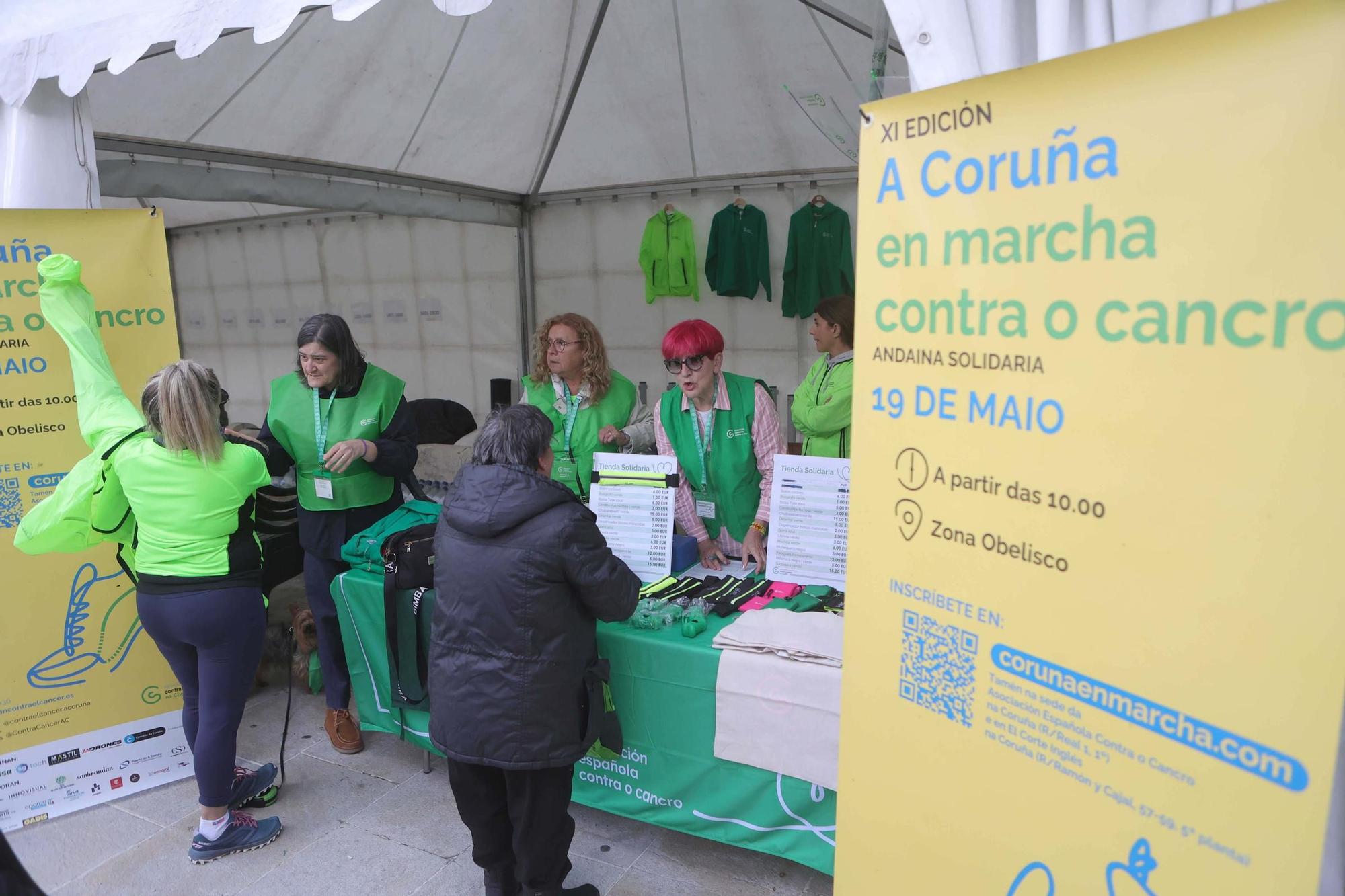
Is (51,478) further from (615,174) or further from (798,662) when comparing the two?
(615,174)

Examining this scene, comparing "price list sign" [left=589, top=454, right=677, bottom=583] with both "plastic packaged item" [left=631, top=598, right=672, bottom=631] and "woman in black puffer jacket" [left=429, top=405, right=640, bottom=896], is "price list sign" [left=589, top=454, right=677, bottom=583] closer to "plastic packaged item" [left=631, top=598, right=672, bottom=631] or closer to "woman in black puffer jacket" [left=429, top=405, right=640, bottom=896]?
"plastic packaged item" [left=631, top=598, right=672, bottom=631]

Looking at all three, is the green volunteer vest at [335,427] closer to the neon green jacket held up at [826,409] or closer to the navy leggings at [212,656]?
the navy leggings at [212,656]

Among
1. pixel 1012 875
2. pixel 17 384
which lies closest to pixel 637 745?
pixel 1012 875

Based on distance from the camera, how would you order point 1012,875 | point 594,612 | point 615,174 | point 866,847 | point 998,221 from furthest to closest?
point 615,174 → point 594,612 → point 866,847 → point 1012,875 → point 998,221

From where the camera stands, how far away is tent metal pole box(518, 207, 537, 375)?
5.77 metres

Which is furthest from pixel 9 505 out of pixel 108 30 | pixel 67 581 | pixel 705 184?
pixel 705 184

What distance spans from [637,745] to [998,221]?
1.87 meters

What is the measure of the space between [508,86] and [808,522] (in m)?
3.22

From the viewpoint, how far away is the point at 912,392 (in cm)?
121

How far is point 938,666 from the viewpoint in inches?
48.0

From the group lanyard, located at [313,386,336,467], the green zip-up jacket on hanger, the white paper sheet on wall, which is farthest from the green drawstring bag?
the white paper sheet on wall

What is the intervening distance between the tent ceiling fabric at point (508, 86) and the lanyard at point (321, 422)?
1.67m

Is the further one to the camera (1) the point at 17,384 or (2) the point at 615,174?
(2) the point at 615,174

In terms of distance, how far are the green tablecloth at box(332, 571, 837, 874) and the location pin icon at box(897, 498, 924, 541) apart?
1.04m
